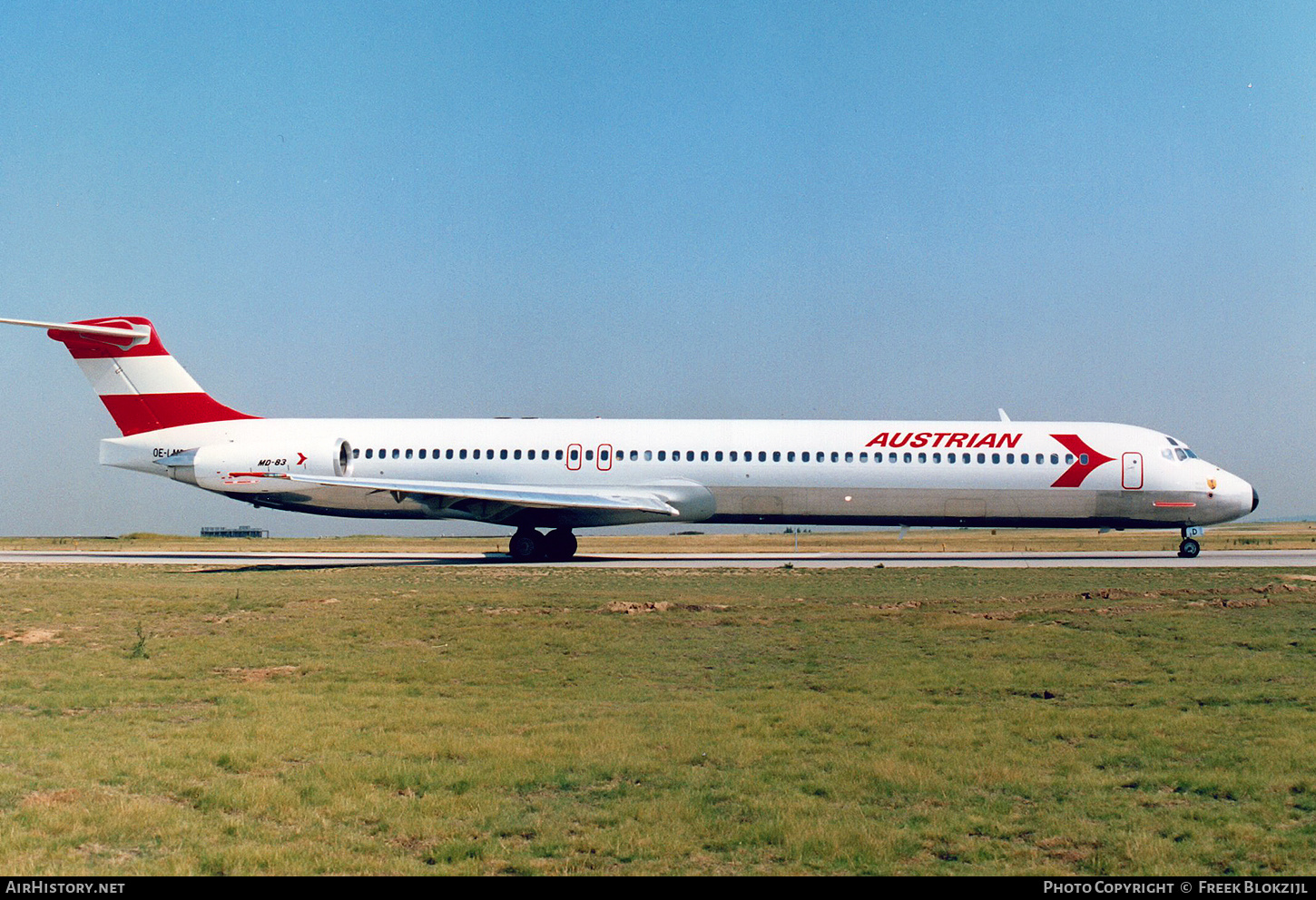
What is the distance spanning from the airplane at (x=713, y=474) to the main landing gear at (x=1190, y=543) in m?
0.05

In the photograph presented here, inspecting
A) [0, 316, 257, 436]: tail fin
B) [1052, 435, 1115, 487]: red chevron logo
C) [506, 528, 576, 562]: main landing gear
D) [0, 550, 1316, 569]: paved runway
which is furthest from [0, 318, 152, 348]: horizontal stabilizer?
[1052, 435, 1115, 487]: red chevron logo

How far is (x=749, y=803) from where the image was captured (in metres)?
6.73

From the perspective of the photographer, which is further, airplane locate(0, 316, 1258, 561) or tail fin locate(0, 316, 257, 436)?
tail fin locate(0, 316, 257, 436)

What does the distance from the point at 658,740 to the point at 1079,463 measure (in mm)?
24526

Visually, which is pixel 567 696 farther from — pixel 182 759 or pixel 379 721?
pixel 182 759

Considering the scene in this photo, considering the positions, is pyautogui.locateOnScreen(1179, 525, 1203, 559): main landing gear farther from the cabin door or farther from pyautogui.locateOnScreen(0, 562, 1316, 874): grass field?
pyautogui.locateOnScreen(0, 562, 1316, 874): grass field

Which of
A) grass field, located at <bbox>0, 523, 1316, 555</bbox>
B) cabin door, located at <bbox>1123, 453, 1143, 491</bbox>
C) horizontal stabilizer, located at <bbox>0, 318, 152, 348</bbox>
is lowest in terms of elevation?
grass field, located at <bbox>0, 523, 1316, 555</bbox>

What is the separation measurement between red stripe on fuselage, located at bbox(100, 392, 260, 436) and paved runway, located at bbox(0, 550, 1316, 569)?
4.31 metres

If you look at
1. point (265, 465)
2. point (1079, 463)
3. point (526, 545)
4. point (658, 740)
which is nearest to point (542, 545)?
point (526, 545)

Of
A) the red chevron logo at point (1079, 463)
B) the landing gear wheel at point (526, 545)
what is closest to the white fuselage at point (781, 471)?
the red chevron logo at point (1079, 463)

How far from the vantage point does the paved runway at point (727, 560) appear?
27.8 metres

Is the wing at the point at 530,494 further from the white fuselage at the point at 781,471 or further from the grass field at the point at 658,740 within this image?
the grass field at the point at 658,740

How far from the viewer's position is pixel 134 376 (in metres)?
32.6

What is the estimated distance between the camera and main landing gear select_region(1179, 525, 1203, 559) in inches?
1173
